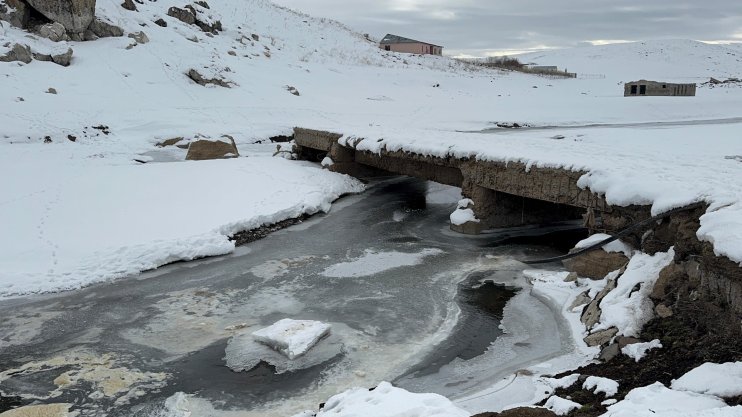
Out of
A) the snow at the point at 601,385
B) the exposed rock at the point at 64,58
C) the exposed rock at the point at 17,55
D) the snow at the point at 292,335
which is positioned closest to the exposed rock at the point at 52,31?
the exposed rock at the point at 64,58

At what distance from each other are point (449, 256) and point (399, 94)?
82.9ft

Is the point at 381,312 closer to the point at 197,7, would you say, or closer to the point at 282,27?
the point at 197,7

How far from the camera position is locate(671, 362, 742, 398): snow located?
18.6 feet

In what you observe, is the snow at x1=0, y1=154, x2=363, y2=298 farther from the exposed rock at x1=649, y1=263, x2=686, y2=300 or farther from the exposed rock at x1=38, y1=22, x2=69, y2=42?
the exposed rock at x1=38, y1=22, x2=69, y2=42

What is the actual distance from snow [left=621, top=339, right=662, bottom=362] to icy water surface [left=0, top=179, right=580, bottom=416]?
3.87 ft

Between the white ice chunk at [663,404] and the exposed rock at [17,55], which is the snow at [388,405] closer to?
the white ice chunk at [663,404]

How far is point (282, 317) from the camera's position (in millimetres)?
9641

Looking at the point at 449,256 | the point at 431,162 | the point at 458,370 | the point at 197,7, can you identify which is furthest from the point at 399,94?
the point at 458,370

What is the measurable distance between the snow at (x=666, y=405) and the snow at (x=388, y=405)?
4.31 ft

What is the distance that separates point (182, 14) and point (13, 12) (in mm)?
10755

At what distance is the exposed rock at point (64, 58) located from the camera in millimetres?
27141

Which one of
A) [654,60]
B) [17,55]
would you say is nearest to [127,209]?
[17,55]

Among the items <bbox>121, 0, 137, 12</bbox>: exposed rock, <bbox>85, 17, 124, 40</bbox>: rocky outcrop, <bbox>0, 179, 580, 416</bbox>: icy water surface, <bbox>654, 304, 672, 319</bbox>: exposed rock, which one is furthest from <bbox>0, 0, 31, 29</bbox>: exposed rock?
<bbox>654, 304, 672, 319</bbox>: exposed rock

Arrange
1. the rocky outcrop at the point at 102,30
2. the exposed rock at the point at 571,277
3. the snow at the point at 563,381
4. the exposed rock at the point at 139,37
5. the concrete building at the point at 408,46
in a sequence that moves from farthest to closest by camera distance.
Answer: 1. the concrete building at the point at 408,46
2. the exposed rock at the point at 139,37
3. the rocky outcrop at the point at 102,30
4. the exposed rock at the point at 571,277
5. the snow at the point at 563,381
